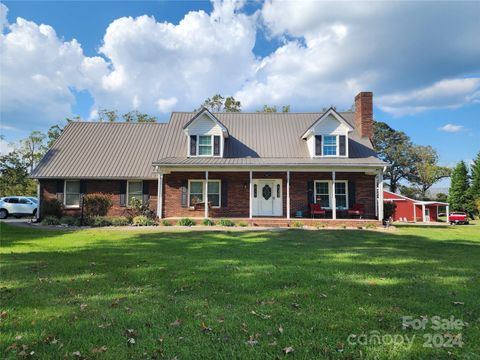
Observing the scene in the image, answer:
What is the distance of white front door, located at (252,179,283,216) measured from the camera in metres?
19.4

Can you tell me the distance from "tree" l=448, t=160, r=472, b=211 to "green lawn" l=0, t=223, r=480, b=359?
3730 cm

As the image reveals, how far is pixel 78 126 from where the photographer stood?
77.2 feet

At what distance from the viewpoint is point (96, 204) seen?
1889 centimetres

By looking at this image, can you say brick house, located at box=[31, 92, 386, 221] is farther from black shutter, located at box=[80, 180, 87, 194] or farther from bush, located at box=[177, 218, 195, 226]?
bush, located at box=[177, 218, 195, 226]

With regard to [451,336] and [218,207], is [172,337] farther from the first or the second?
[218,207]

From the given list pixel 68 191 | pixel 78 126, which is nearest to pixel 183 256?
pixel 68 191

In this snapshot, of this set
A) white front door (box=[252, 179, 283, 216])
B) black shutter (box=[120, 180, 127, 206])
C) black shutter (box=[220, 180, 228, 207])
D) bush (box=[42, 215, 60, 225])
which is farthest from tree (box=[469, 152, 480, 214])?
bush (box=[42, 215, 60, 225])

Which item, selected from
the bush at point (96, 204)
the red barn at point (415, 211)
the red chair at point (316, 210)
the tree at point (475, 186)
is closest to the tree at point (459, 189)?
the tree at point (475, 186)

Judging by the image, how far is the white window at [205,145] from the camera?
64.4ft

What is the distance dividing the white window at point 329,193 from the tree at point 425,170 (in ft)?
136

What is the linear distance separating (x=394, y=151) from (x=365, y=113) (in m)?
40.0

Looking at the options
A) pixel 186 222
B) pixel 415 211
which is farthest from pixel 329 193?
pixel 415 211

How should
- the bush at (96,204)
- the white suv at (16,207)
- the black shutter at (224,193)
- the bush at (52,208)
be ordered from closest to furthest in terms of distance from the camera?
the bush at (52,208)
the bush at (96,204)
the black shutter at (224,193)
the white suv at (16,207)

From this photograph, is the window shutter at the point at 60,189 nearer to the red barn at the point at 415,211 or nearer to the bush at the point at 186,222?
the bush at the point at 186,222
